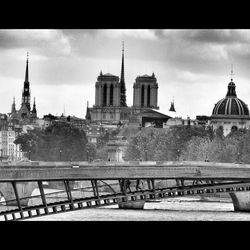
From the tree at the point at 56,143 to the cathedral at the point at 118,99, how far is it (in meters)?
29.2

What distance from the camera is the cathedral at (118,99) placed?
12594 cm

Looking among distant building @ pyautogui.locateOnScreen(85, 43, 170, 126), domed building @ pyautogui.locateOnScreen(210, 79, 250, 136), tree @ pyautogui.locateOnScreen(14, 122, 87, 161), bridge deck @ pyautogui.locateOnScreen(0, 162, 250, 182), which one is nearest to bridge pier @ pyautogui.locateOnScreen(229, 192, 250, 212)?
bridge deck @ pyautogui.locateOnScreen(0, 162, 250, 182)

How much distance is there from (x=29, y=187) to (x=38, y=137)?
141 feet

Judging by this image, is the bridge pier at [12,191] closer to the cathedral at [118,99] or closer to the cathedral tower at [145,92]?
the cathedral at [118,99]

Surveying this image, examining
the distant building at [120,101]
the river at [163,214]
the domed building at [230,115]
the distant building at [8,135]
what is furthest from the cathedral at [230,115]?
the river at [163,214]

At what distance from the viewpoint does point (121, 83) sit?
127375 millimetres

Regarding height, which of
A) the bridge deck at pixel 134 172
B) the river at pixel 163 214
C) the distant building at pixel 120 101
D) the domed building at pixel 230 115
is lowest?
the river at pixel 163 214

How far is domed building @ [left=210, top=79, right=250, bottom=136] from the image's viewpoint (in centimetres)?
10656

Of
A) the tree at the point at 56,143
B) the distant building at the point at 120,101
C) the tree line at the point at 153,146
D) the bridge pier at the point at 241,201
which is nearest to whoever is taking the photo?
the bridge pier at the point at 241,201

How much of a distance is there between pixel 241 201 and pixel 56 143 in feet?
132

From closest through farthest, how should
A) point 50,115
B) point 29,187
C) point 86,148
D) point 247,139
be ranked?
point 29,187 < point 247,139 < point 86,148 < point 50,115
